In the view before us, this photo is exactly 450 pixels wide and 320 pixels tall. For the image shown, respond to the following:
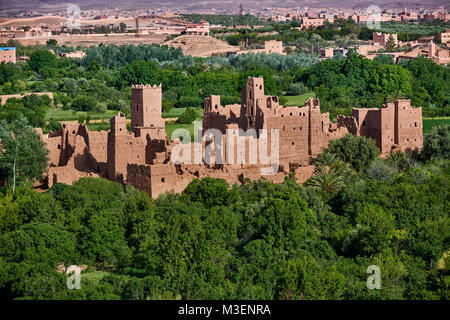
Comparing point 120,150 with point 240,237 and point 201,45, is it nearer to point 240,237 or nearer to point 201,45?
point 240,237

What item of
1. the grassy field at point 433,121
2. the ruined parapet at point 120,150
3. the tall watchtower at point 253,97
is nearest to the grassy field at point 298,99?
the grassy field at point 433,121

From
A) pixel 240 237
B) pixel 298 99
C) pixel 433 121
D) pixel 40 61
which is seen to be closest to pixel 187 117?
pixel 298 99

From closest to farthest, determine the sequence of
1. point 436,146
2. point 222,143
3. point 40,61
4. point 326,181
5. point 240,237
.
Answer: point 240,237 → point 326,181 → point 222,143 → point 436,146 → point 40,61

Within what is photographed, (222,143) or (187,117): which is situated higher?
(222,143)

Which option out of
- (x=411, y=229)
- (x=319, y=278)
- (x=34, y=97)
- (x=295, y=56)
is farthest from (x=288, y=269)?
(x=295, y=56)

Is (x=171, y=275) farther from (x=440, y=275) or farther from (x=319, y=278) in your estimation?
(x=440, y=275)

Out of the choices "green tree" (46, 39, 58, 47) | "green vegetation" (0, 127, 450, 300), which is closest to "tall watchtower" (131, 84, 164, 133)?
"green vegetation" (0, 127, 450, 300)
